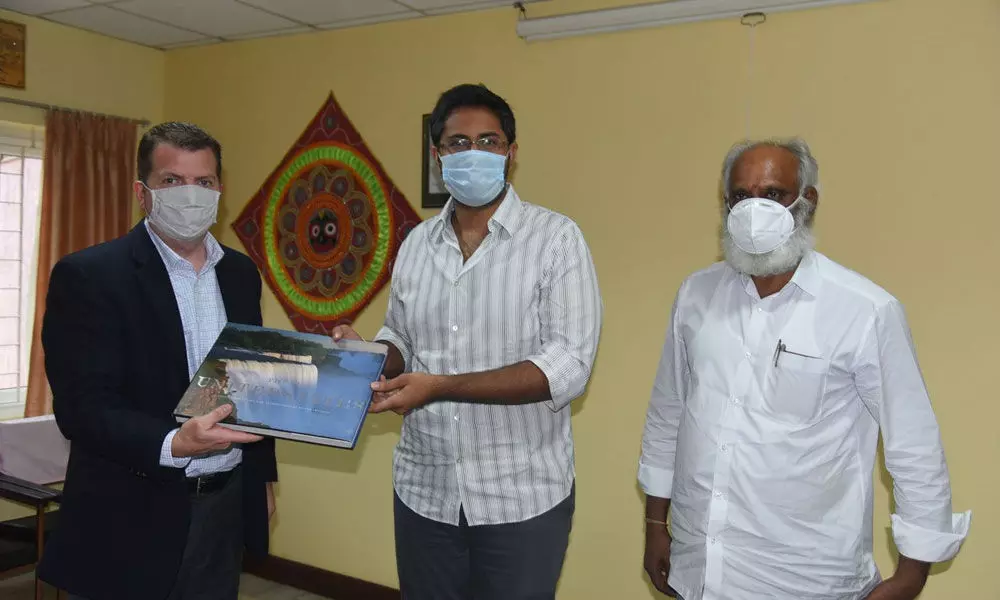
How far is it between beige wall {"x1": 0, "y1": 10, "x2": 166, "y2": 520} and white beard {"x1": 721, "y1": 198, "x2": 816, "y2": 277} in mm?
3797

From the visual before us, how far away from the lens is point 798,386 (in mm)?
1697

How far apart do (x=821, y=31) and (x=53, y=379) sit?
8.96ft

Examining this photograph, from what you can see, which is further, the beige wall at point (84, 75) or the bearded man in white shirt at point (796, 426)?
the beige wall at point (84, 75)

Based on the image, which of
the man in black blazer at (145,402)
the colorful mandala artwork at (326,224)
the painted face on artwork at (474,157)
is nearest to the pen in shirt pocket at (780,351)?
the painted face on artwork at (474,157)

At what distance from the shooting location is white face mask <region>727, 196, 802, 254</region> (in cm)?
174

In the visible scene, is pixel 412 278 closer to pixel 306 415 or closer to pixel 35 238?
pixel 306 415

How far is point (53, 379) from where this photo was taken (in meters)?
1.79

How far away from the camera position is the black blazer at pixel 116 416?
5.65 feet

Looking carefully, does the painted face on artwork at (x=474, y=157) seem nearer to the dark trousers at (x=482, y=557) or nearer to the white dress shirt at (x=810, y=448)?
the white dress shirt at (x=810, y=448)

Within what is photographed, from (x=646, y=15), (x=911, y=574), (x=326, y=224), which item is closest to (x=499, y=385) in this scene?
(x=911, y=574)

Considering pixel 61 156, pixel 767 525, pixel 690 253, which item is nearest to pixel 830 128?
pixel 690 253

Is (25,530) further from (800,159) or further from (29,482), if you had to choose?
(800,159)

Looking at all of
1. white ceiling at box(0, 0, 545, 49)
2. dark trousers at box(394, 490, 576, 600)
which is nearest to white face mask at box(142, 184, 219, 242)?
dark trousers at box(394, 490, 576, 600)

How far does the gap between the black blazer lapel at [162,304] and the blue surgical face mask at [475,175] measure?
27.0 inches
